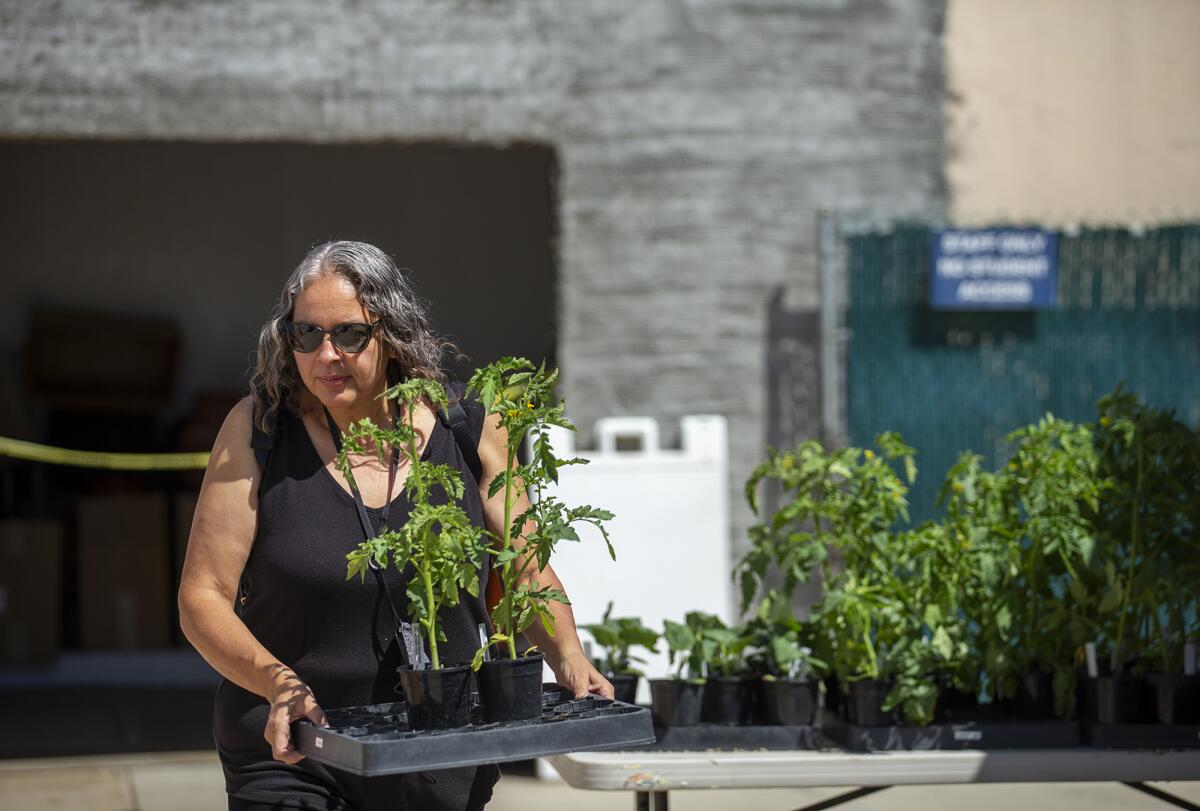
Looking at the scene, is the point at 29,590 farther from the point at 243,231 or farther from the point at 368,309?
the point at 368,309

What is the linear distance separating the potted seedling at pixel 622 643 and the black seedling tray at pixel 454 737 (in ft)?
4.01

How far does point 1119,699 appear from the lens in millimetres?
3312

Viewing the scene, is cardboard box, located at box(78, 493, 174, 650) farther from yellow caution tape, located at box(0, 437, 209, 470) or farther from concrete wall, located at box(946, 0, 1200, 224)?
concrete wall, located at box(946, 0, 1200, 224)

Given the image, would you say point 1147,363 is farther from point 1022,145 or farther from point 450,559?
point 450,559

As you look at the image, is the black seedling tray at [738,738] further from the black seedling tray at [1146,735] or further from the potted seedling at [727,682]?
the black seedling tray at [1146,735]

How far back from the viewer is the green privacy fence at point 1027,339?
598cm

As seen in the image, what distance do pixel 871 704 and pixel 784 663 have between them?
240 mm

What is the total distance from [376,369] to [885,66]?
4249 millimetres

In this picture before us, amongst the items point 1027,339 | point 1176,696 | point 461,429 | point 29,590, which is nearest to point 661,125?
point 1027,339

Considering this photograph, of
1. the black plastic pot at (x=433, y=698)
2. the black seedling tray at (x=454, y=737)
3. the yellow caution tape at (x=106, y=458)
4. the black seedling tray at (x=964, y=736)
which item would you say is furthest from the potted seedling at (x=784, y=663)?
the yellow caution tape at (x=106, y=458)

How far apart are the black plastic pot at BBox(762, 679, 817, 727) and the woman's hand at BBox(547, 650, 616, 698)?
99 centimetres

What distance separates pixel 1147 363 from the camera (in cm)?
602

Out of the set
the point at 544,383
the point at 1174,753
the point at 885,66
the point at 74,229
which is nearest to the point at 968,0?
the point at 885,66

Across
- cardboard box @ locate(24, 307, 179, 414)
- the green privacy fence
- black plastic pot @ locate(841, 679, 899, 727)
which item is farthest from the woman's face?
cardboard box @ locate(24, 307, 179, 414)
